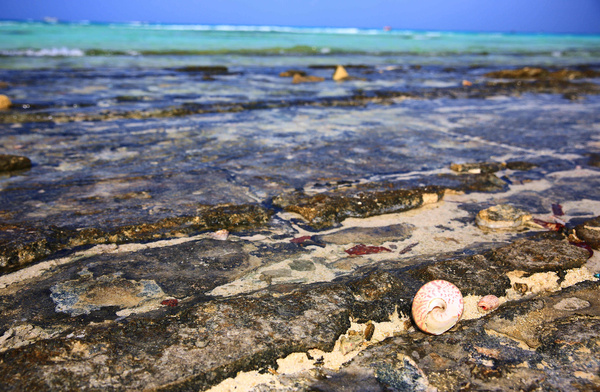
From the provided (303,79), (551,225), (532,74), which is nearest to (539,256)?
(551,225)

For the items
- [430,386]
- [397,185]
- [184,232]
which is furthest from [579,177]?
[184,232]

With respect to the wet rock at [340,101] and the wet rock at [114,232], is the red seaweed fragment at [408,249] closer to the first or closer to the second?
the wet rock at [114,232]

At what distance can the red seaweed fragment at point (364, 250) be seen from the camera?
296 cm

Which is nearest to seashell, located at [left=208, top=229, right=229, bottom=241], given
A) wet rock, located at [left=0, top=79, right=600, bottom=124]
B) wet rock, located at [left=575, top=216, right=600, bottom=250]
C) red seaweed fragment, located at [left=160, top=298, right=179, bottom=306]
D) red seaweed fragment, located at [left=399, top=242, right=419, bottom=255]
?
red seaweed fragment, located at [left=160, top=298, right=179, bottom=306]

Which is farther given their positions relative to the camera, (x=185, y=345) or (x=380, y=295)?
(x=380, y=295)

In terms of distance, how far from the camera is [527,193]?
4.03 metres

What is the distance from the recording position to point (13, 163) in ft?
14.4

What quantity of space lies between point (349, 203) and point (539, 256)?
1.41 metres

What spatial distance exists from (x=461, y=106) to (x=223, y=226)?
6643 mm

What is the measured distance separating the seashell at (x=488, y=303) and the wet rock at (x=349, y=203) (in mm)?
1266

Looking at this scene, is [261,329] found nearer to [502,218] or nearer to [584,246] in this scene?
[502,218]

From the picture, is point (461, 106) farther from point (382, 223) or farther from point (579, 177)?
point (382, 223)

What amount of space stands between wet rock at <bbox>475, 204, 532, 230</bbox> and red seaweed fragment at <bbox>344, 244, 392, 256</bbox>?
2.91 ft

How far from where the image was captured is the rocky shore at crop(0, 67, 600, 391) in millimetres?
1873
